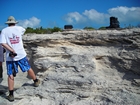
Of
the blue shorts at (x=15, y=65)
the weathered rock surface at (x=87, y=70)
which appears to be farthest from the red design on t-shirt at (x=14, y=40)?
the weathered rock surface at (x=87, y=70)

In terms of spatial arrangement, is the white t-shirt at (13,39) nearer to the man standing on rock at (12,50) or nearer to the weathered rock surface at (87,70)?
the man standing on rock at (12,50)

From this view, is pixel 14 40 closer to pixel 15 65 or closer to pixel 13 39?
pixel 13 39

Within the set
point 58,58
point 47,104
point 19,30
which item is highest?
point 19,30

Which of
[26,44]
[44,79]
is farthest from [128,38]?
[26,44]

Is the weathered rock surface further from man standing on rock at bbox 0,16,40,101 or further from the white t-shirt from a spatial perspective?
the white t-shirt

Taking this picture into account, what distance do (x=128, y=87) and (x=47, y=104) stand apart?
175 centimetres

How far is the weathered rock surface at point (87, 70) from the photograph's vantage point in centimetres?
386

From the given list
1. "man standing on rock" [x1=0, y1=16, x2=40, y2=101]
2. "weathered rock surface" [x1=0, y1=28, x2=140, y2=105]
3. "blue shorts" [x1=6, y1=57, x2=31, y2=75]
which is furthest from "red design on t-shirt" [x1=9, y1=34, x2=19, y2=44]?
"weathered rock surface" [x1=0, y1=28, x2=140, y2=105]

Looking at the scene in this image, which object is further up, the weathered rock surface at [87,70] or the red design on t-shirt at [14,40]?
the red design on t-shirt at [14,40]

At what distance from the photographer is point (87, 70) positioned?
4.27 m

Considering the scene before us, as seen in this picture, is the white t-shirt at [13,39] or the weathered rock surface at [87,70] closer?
the weathered rock surface at [87,70]

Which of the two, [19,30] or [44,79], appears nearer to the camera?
[19,30]

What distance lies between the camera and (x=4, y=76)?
600cm

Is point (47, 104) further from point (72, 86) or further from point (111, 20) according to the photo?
point (111, 20)
